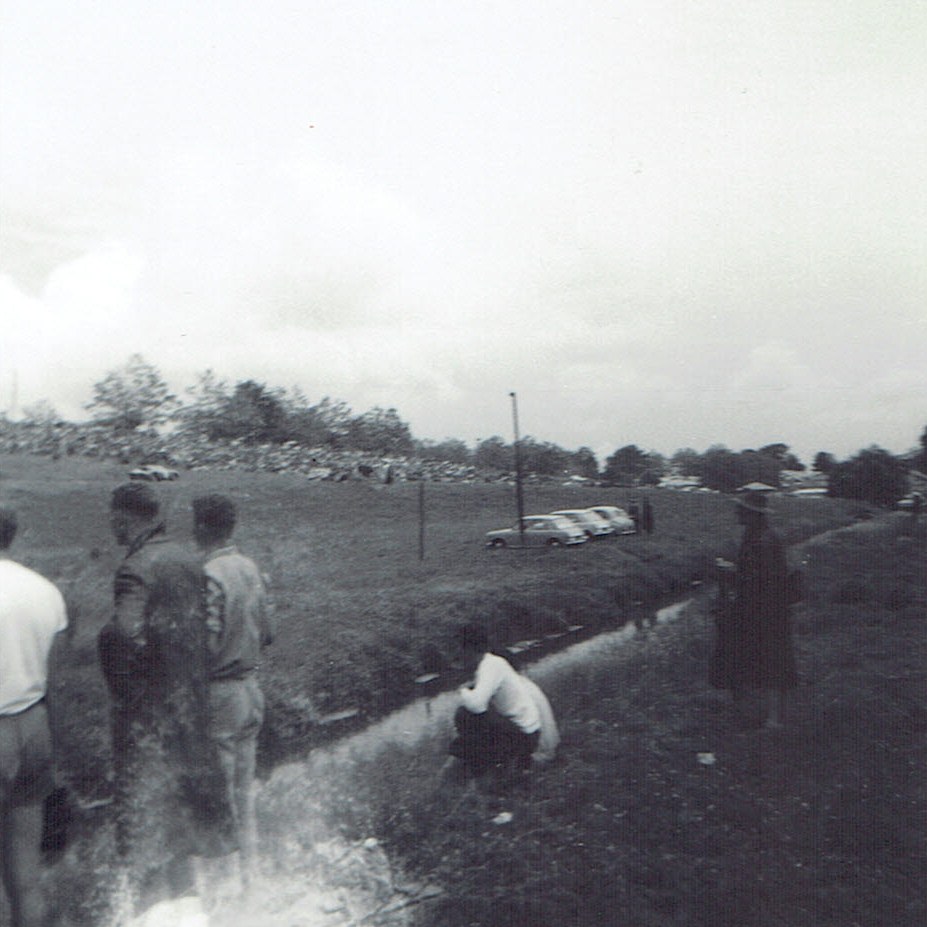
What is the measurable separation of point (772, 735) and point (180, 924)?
262 centimetres

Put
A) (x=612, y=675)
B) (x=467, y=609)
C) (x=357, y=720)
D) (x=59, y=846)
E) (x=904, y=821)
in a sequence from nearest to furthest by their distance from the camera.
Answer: (x=59, y=846) < (x=904, y=821) < (x=357, y=720) < (x=467, y=609) < (x=612, y=675)

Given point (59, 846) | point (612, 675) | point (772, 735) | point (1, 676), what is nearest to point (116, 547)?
point (1, 676)

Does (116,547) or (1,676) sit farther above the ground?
(116,547)

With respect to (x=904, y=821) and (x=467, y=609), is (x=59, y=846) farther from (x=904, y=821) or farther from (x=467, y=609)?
(x=904, y=821)

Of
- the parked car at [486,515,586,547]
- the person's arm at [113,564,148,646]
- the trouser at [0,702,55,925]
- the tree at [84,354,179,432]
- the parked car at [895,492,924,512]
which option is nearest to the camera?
the trouser at [0,702,55,925]

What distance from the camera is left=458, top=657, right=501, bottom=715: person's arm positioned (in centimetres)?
364

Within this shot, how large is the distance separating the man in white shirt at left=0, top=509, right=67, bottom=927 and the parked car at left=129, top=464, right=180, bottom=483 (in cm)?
89

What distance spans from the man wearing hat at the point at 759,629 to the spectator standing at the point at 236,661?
2170 mm

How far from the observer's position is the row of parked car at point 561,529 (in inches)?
168

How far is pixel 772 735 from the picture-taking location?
3834 mm

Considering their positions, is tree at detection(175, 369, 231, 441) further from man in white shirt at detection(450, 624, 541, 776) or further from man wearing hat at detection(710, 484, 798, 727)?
man wearing hat at detection(710, 484, 798, 727)

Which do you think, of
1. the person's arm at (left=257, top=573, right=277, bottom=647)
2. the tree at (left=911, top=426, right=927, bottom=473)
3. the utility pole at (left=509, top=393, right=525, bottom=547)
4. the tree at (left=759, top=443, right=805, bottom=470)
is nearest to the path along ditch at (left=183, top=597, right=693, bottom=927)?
the person's arm at (left=257, top=573, right=277, bottom=647)

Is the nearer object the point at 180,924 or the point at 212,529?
the point at 180,924

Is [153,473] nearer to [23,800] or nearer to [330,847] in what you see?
[23,800]
